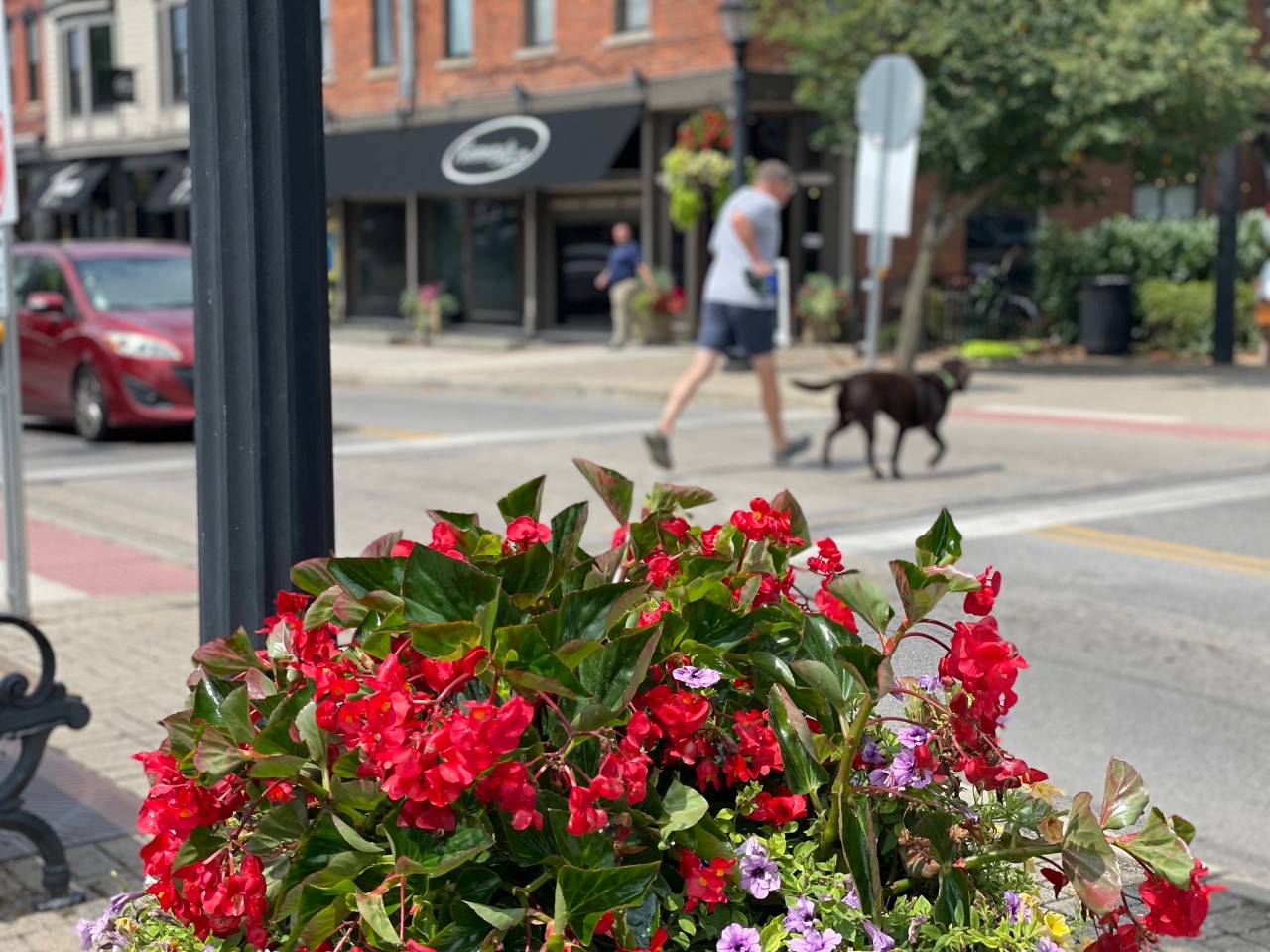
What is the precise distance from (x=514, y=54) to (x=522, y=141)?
6.42ft

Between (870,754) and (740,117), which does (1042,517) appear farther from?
(740,117)

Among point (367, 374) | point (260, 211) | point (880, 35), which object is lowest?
point (367, 374)

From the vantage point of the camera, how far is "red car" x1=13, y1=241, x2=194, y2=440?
1379 centimetres

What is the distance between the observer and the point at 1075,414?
15.1m

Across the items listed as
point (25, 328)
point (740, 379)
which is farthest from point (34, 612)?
point (740, 379)

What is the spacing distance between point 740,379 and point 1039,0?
5.33 meters

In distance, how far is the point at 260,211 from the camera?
246cm

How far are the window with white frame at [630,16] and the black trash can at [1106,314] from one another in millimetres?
7917

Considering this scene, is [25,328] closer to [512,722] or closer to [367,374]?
[367,374]

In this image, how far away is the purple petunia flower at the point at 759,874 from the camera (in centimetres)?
188

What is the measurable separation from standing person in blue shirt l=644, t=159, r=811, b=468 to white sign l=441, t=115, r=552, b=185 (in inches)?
564

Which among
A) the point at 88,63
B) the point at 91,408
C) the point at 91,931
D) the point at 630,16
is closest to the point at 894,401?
the point at 91,408

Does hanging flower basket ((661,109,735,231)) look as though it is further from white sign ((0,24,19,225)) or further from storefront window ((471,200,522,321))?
white sign ((0,24,19,225))

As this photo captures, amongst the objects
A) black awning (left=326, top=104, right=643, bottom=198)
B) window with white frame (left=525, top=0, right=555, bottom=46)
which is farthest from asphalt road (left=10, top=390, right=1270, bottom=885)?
window with white frame (left=525, top=0, right=555, bottom=46)
